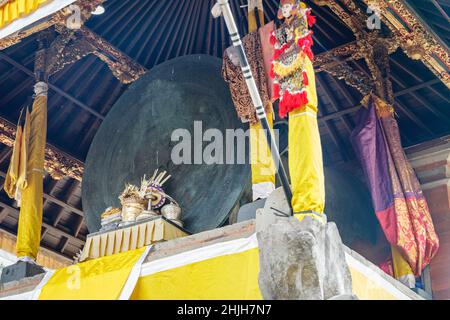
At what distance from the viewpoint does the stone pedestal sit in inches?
359

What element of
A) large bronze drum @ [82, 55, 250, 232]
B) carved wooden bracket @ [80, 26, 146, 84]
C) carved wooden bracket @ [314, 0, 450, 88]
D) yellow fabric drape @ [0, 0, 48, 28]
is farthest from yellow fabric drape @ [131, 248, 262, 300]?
carved wooden bracket @ [80, 26, 146, 84]

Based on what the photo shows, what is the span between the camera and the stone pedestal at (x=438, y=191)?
359 inches

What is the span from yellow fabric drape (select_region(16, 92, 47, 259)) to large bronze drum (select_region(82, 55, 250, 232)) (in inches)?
39.8

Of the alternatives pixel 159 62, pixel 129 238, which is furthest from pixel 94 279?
pixel 159 62

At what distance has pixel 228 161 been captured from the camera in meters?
8.65

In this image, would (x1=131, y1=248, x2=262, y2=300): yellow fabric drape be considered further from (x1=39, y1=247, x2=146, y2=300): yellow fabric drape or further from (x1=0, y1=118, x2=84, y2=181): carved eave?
(x1=0, y1=118, x2=84, y2=181): carved eave

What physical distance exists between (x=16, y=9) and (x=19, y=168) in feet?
5.70

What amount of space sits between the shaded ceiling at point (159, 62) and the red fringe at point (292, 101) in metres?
2.74

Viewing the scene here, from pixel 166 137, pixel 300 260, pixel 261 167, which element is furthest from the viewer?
pixel 166 137

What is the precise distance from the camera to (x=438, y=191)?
959 cm

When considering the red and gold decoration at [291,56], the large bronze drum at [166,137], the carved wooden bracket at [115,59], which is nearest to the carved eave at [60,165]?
the large bronze drum at [166,137]

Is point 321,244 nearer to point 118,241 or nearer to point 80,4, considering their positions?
point 118,241

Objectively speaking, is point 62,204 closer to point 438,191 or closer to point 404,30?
point 438,191

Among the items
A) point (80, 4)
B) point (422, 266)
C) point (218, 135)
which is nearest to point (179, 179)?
point (218, 135)
